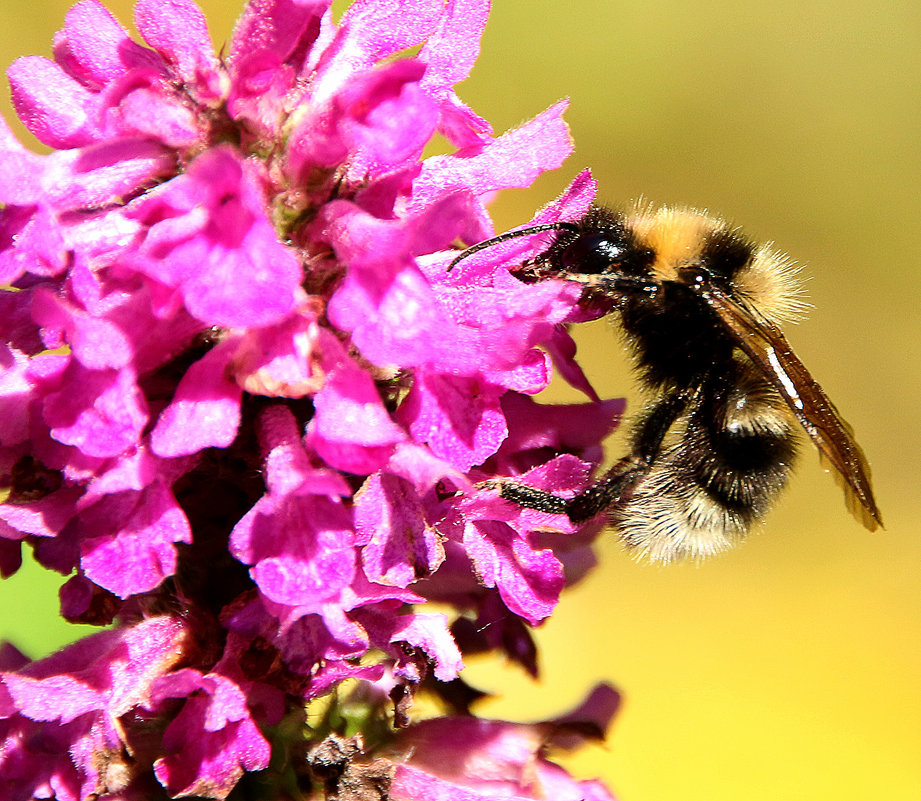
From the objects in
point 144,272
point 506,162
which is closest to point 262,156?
point 144,272

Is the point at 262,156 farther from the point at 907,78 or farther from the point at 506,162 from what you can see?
the point at 907,78

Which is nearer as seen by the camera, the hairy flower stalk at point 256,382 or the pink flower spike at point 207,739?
the hairy flower stalk at point 256,382

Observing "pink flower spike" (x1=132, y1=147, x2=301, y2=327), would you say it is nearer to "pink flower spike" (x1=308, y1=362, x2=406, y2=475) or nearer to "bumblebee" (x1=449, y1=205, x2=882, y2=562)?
"pink flower spike" (x1=308, y1=362, x2=406, y2=475)

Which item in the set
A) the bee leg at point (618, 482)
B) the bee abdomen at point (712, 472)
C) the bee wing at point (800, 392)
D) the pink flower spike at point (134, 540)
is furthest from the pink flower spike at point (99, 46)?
the bee abdomen at point (712, 472)

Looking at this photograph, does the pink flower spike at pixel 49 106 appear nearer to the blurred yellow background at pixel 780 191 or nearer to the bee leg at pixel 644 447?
the bee leg at pixel 644 447

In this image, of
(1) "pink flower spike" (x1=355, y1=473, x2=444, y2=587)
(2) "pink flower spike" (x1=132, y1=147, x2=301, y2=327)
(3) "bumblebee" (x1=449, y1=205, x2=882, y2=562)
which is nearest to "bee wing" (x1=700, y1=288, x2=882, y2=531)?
(3) "bumblebee" (x1=449, y1=205, x2=882, y2=562)

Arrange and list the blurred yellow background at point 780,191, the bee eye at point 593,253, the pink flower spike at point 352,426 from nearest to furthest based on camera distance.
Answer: the pink flower spike at point 352,426 → the bee eye at point 593,253 → the blurred yellow background at point 780,191
